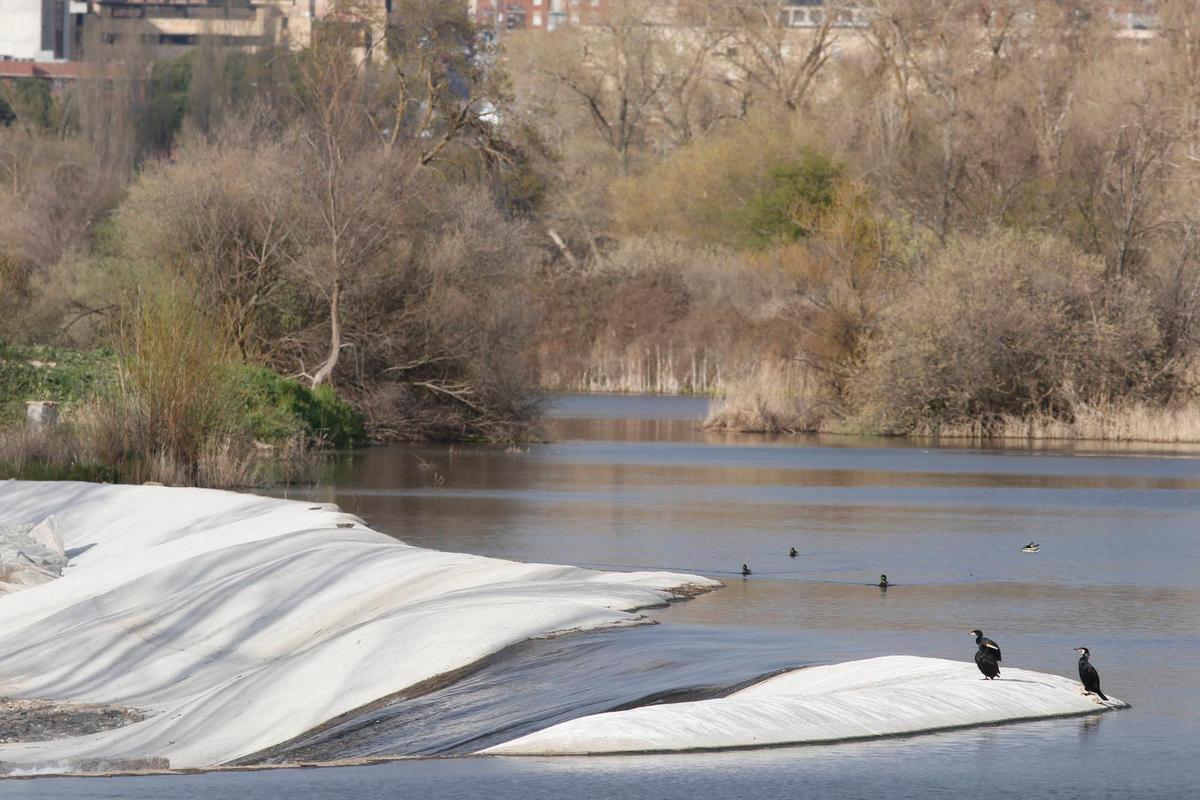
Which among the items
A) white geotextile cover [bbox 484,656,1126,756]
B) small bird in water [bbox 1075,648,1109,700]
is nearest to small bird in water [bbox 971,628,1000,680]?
white geotextile cover [bbox 484,656,1126,756]

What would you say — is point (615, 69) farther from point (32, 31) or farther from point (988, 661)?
point (988, 661)

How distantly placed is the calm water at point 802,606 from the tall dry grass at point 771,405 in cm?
756

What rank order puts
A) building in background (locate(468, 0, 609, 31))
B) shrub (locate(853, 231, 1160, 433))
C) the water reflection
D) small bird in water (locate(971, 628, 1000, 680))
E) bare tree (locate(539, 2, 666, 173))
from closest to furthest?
the water reflection < small bird in water (locate(971, 628, 1000, 680)) < shrub (locate(853, 231, 1160, 433)) < bare tree (locate(539, 2, 666, 173)) < building in background (locate(468, 0, 609, 31))

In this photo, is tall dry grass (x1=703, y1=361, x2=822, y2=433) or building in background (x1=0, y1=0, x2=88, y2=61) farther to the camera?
building in background (x1=0, y1=0, x2=88, y2=61)

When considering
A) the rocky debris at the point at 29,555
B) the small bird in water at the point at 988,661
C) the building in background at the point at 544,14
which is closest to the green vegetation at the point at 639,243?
the building in background at the point at 544,14

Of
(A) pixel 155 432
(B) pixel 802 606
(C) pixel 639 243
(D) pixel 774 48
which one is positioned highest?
(D) pixel 774 48

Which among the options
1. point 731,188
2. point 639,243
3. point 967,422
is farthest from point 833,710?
point 731,188

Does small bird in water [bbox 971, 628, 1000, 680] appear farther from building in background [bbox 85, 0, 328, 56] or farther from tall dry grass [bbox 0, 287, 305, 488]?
building in background [bbox 85, 0, 328, 56]

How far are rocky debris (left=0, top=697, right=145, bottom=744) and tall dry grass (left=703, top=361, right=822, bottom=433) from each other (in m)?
28.2

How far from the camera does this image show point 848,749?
9.74 meters

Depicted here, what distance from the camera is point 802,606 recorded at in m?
14.7

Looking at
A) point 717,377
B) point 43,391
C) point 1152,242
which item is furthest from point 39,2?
point 43,391

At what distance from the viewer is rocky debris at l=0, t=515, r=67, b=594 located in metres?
16.0

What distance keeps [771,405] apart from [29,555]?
84.1 feet
